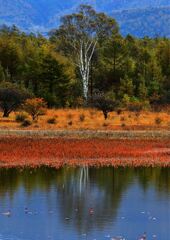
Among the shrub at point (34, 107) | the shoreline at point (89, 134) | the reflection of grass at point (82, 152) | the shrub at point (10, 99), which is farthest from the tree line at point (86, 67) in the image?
the reflection of grass at point (82, 152)

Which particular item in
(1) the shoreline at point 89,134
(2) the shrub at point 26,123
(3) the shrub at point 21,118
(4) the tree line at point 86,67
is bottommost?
(1) the shoreline at point 89,134

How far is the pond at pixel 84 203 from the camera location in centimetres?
1838

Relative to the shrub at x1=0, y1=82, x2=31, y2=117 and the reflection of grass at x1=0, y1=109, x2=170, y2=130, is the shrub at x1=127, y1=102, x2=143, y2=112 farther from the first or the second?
the shrub at x1=0, y1=82, x2=31, y2=117

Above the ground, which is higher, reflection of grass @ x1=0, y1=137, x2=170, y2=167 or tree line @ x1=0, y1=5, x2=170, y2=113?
tree line @ x1=0, y1=5, x2=170, y2=113

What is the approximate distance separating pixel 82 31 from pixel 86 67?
4.45m

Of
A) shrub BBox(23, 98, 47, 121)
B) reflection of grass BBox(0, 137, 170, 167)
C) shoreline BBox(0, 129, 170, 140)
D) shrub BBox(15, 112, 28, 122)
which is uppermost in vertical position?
shrub BBox(23, 98, 47, 121)

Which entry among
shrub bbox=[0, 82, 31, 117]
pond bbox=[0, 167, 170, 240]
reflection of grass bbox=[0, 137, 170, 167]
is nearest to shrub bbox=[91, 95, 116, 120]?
shrub bbox=[0, 82, 31, 117]

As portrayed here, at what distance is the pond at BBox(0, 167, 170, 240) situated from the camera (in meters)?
18.4

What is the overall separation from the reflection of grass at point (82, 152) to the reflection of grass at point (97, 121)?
6.80 metres

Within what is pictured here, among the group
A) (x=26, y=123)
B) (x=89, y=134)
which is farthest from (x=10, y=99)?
(x=89, y=134)

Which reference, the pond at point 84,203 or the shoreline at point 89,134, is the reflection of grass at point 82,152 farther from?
the shoreline at point 89,134

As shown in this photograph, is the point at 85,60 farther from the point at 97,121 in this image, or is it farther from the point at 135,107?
the point at 97,121

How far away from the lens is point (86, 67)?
76312mm

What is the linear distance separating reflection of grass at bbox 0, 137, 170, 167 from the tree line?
29381 mm
